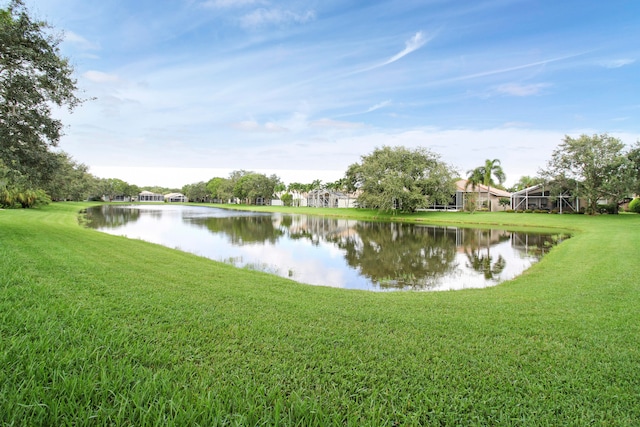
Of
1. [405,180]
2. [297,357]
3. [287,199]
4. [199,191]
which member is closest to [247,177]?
[287,199]

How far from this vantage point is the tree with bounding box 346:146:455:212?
41.9 meters

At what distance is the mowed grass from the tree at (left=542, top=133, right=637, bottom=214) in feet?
114

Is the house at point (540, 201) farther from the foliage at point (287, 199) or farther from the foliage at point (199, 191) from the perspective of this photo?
the foliage at point (199, 191)

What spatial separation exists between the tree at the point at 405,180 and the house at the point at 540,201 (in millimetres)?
9878

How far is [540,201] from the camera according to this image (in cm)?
4534

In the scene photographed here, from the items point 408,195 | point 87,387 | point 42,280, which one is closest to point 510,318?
point 87,387

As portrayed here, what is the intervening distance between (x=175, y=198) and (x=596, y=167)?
138 metres

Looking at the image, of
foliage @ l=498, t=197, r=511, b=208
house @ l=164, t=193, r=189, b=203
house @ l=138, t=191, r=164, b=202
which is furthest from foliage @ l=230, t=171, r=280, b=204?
house @ l=138, t=191, r=164, b=202

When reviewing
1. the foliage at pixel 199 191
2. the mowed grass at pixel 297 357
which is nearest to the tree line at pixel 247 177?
the mowed grass at pixel 297 357

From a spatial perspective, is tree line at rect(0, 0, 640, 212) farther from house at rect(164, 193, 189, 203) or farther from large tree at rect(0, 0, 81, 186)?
house at rect(164, 193, 189, 203)

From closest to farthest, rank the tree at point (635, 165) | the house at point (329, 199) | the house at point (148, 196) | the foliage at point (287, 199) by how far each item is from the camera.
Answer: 1. the tree at point (635, 165)
2. the house at point (329, 199)
3. the foliage at point (287, 199)
4. the house at point (148, 196)

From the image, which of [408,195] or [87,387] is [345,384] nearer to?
[87,387]

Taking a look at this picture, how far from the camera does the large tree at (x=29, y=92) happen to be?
9156 millimetres

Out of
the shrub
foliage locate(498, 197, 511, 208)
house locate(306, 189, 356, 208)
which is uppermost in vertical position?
house locate(306, 189, 356, 208)
